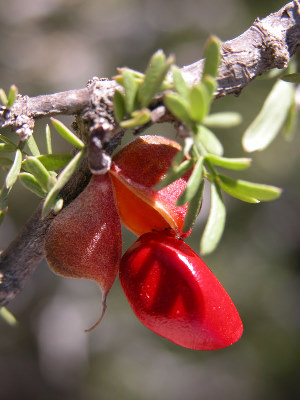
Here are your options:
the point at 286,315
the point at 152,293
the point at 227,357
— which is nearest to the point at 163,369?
the point at 227,357

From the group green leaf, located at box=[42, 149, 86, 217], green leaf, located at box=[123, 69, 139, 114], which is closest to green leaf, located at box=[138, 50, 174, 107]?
green leaf, located at box=[123, 69, 139, 114]

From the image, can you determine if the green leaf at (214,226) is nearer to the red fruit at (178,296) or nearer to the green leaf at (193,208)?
the green leaf at (193,208)

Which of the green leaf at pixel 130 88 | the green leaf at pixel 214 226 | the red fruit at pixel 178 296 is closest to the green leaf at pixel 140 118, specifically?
the green leaf at pixel 130 88

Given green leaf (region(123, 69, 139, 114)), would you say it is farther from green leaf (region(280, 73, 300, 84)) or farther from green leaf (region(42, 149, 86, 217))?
green leaf (region(280, 73, 300, 84))

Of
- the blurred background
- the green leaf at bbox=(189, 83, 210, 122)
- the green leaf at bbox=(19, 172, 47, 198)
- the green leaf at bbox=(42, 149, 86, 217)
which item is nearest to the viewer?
the green leaf at bbox=(189, 83, 210, 122)

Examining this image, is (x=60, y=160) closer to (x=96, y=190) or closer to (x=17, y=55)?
(x=96, y=190)

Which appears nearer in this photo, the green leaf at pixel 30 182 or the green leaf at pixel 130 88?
the green leaf at pixel 130 88
